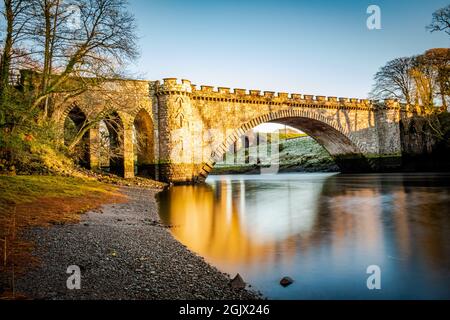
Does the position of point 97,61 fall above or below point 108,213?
above

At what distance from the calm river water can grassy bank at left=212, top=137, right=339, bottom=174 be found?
4029 centimetres

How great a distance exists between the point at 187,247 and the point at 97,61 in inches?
563

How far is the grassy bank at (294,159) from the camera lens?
55.6 metres

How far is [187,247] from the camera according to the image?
26.0 ft

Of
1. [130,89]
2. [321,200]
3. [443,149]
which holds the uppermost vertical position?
[130,89]

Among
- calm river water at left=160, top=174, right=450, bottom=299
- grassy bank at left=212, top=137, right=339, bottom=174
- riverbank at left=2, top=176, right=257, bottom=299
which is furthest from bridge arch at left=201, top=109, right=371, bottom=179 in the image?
riverbank at left=2, top=176, right=257, bottom=299

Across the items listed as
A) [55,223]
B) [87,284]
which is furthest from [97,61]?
[87,284]

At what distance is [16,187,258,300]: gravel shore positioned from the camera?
447 centimetres

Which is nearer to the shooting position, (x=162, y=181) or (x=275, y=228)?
(x=275, y=228)

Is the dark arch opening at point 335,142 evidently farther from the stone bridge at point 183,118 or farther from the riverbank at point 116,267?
the riverbank at point 116,267

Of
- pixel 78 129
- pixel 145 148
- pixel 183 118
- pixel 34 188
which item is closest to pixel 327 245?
pixel 34 188

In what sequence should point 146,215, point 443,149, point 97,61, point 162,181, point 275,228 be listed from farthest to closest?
point 443,149 < point 162,181 < point 97,61 < point 146,215 < point 275,228
